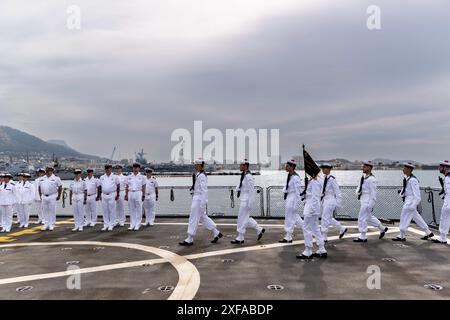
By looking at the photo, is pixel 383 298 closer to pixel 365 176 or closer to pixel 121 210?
pixel 365 176

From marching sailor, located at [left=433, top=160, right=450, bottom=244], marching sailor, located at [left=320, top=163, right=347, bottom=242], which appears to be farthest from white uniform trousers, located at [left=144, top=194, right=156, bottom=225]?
marching sailor, located at [left=433, top=160, right=450, bottom=244]

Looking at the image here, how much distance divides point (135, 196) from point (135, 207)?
1.38 ft

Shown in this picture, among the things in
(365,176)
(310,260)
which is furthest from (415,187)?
(310,260)

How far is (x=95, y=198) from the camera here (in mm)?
13211

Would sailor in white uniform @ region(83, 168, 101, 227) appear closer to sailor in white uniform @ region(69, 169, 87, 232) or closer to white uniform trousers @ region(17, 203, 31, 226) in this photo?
sailor in white uniform @ region(69, 169, 87, 232)

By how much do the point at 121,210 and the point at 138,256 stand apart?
5494mm

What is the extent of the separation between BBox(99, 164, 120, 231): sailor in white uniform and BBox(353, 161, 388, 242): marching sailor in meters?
8.38

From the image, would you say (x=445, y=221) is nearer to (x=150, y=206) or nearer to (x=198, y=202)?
(x=198, y=202)

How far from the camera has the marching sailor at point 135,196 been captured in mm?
12812

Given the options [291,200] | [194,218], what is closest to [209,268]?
[194,218]

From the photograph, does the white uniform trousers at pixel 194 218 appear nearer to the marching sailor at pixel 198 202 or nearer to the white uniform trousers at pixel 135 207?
the marching sailor at pixel 198 202

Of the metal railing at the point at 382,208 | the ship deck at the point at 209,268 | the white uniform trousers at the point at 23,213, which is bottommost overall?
the metal railing at the point at 382,208

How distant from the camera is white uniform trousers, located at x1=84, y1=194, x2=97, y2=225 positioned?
13.2 meters

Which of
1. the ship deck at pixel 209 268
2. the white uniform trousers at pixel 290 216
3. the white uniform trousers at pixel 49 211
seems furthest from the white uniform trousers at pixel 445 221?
the white uniform trousers at pixel 49 211
